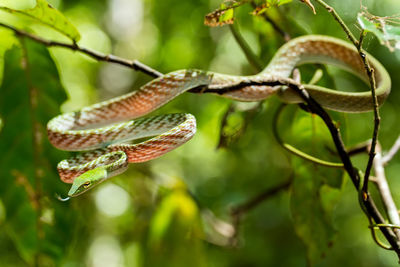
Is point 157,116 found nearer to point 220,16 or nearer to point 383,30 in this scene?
point 220,16

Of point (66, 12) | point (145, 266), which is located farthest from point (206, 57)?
point (145, 266)

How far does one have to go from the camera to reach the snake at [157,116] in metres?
1.83

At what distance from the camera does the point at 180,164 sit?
5.93 metres

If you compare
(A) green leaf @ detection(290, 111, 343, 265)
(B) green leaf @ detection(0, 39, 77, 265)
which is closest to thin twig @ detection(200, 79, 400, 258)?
(A) green leaf @ detection(290, 111, 343, 265)

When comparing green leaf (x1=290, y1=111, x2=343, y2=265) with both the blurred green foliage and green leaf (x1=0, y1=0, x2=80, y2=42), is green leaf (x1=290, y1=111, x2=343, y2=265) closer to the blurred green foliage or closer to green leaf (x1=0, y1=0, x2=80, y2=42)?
the blurred green foliage

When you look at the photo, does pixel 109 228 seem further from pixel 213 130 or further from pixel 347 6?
pixel 347 6

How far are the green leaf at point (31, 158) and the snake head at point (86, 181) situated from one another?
0.69 metres

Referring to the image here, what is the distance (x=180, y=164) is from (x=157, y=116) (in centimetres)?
385

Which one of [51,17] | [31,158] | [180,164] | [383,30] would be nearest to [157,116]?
[51,17]

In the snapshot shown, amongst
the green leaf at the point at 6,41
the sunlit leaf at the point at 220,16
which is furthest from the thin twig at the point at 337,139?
the green leaf at the point at 6,41

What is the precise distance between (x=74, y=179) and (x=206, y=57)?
3.09 m

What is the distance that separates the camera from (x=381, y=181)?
2.01 m

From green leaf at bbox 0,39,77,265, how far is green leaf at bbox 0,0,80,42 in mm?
375

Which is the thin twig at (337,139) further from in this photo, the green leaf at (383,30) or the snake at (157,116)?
the green leaf at (383,30)
